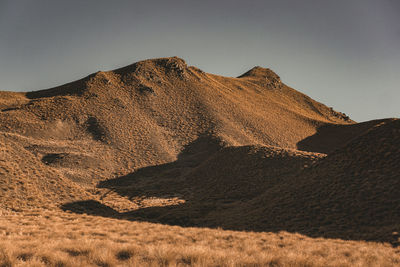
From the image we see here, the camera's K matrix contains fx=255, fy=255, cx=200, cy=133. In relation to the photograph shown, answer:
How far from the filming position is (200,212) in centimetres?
2408

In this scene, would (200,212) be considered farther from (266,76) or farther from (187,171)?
(266,76)

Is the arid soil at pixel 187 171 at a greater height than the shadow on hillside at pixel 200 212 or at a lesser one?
greater

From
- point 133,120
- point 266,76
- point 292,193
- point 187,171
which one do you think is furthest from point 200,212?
point 266,76

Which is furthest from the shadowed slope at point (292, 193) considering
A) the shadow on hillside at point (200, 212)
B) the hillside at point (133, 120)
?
the hillside at point (133, 120)

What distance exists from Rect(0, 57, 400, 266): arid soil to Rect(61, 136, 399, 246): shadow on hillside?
0.13 m

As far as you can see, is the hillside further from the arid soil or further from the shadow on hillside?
the shadow on hillside

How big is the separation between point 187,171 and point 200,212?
59.5ft

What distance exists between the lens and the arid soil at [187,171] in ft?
41.0

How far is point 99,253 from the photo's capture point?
659 centimetres

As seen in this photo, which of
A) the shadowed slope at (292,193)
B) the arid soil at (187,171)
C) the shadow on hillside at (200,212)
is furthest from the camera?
the shadowed slope at (292,193)

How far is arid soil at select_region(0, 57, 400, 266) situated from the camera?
12486mm

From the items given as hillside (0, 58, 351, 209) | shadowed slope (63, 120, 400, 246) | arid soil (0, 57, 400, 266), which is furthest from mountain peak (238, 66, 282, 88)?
shadowed slope (63, 120, 400, 246)

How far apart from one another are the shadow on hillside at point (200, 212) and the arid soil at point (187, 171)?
130mm

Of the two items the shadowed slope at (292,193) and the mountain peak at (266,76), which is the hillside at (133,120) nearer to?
the shadowed slope at (292,193)
